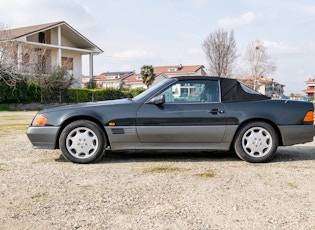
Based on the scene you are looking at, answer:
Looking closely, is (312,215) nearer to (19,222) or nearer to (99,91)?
(19,222)

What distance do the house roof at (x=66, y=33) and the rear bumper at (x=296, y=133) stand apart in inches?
1111

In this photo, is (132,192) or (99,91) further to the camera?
(99,91)

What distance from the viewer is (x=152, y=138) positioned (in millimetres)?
5070

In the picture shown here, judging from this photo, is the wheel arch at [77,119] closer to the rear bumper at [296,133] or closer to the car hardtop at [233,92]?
the car hardtop at [233,92]

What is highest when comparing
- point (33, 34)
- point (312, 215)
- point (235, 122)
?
point (33, 34)

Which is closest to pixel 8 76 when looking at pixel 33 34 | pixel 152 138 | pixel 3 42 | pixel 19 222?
pixel 3 42

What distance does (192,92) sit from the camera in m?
5.27

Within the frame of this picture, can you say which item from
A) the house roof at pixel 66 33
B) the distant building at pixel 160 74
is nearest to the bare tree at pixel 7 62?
the house roof at pixel 66 33

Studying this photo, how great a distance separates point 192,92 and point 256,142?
4.17 ft

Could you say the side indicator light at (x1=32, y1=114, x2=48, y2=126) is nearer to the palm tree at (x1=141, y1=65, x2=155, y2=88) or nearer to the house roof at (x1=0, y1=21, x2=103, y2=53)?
the house roof at (x1=0, y1=21, x2=103, y2=53)

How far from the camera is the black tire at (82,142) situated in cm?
501

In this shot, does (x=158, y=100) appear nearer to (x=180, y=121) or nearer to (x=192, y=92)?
(x=180, y=121)

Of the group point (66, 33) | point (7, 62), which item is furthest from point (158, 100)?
point (66, 33)

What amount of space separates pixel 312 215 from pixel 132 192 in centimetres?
179
